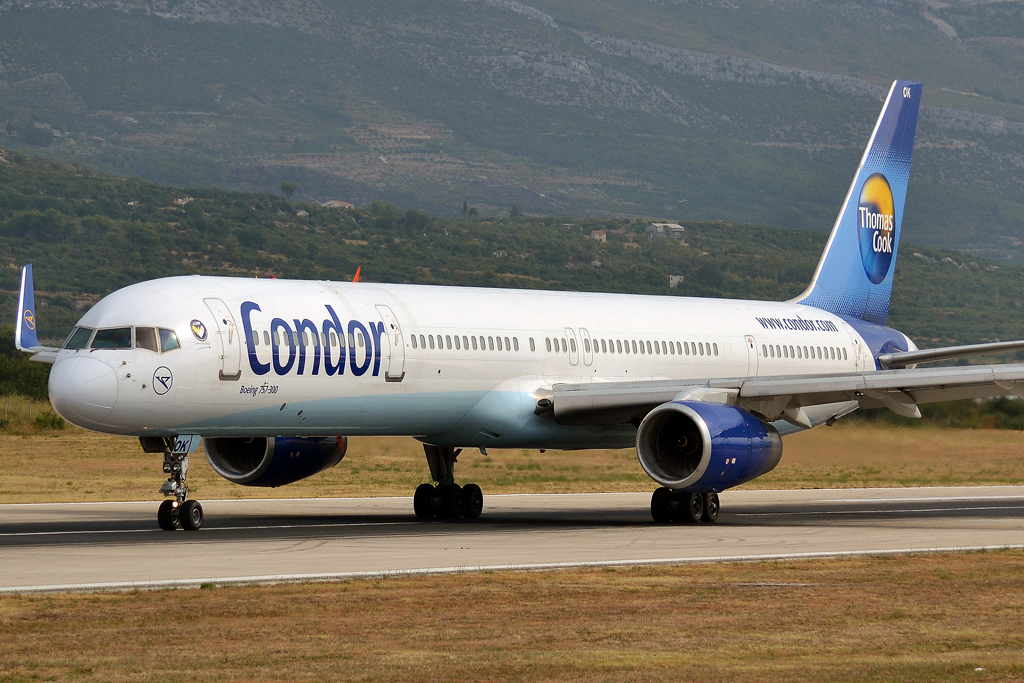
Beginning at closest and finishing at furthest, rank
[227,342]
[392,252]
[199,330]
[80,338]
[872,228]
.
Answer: [80,338] < [199,330] < [227,342] < [872,228] < [392,252]

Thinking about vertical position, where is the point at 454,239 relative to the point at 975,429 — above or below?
→ above

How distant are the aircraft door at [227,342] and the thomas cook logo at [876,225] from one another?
1792cm

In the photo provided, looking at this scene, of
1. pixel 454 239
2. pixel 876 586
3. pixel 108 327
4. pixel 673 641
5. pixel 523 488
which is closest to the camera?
pixel 673 641

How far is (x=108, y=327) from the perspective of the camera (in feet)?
72.8

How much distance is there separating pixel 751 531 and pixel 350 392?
259 inches

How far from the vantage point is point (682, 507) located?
85.7 ft

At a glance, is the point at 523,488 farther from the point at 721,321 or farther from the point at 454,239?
the point at 454,239

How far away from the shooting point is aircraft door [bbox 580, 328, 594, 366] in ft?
92.7

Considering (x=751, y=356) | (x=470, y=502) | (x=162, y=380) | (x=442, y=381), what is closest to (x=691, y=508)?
(x=470, y=502)

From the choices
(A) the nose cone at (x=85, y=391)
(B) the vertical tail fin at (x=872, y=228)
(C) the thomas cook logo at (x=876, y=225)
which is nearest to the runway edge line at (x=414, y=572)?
(A) the nose cone at (x=85, y=391)

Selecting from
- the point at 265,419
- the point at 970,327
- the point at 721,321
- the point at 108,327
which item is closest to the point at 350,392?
the point at 265,419

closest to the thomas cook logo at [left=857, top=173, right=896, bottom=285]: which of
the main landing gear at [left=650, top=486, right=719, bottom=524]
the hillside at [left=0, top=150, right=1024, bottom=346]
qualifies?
the main landing gear at [left=650, top=486, right=719, bottom=524]

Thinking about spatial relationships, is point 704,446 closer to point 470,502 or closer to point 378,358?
point 378,358

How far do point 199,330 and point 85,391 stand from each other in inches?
77.7
